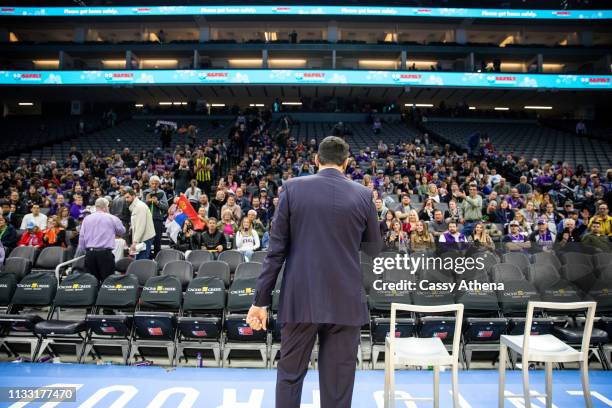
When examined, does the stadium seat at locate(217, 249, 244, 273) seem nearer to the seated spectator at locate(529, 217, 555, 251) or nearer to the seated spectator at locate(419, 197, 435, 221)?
the seated spectator at locate(419, 197, 435, 221)

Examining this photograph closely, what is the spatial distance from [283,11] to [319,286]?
2261 centimetres

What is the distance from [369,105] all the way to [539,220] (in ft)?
55.5

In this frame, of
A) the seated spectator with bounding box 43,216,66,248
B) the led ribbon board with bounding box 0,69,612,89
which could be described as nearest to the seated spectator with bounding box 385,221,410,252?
the seated spectator with bounding box 43,216,66,248

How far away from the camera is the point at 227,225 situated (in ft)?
25.0

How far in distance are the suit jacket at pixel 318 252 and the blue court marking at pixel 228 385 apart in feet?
6.52

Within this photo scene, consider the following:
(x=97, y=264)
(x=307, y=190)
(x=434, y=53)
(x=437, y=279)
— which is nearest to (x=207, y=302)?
(x=97, y=264)

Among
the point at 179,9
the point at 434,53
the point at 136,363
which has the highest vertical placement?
the point at 179,9

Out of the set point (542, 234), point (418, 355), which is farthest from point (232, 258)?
point (542, 234)

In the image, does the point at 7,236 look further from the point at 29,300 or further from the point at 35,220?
the point at 29,300

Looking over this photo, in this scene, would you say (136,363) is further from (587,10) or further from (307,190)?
(587,10)

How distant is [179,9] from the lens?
21938mm

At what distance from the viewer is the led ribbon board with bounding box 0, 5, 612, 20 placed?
861 inches

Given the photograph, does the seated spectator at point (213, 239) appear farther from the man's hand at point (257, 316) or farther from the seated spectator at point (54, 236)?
the man's hand at point (257, 316)

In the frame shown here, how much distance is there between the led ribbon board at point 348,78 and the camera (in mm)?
20547
